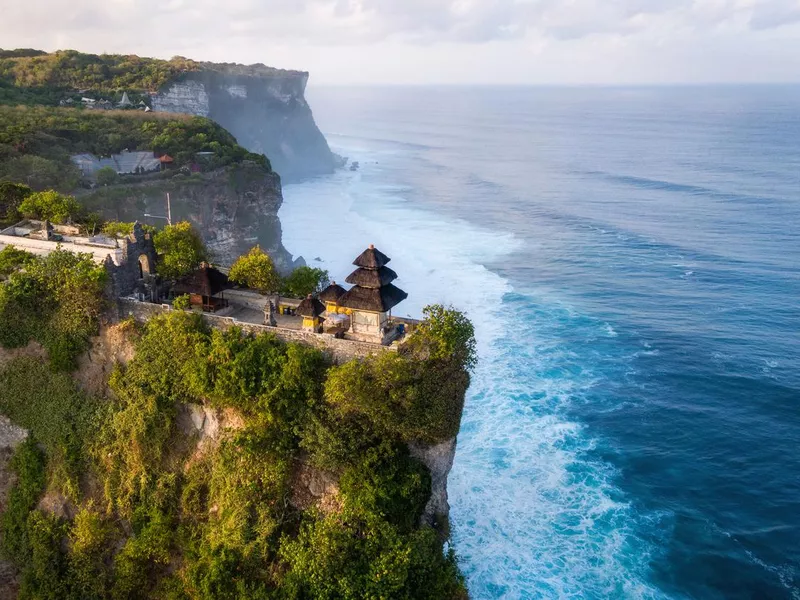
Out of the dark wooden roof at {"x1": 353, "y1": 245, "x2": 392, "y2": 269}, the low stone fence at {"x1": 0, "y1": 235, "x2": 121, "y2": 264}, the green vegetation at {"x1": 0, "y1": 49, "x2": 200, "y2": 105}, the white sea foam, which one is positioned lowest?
the white sea foam

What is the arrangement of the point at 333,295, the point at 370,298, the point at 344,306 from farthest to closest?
the point at 333,295 → the point at 344,306 → the point at 370,298

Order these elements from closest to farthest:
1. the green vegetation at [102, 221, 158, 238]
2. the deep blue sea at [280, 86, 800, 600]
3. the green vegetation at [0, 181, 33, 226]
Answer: the deep blue sea at [280, 86, 800, 600], the green vegetation at [102, 221, 158, 238], the green vegetation at [0, 181, 33, 226]

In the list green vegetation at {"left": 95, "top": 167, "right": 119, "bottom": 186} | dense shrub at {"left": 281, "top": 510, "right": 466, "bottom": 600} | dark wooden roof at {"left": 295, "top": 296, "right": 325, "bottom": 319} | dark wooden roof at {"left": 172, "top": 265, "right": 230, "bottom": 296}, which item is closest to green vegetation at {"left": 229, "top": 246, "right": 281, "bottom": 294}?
dark wooden roof at {"left": 172, "top": 265, "right": 230, "bottom": 296}

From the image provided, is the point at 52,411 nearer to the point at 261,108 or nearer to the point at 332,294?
the point at 332,294

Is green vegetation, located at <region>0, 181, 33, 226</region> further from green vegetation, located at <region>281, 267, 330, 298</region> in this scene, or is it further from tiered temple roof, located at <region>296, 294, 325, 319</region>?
tiered temple roof, located at <region>296, 294, 325, 319</region>

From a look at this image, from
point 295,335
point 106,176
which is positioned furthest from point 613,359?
point 106,176

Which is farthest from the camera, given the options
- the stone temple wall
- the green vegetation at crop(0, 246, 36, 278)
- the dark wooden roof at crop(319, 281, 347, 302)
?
the green vegetation at crop(0, 246, 36, 278)
